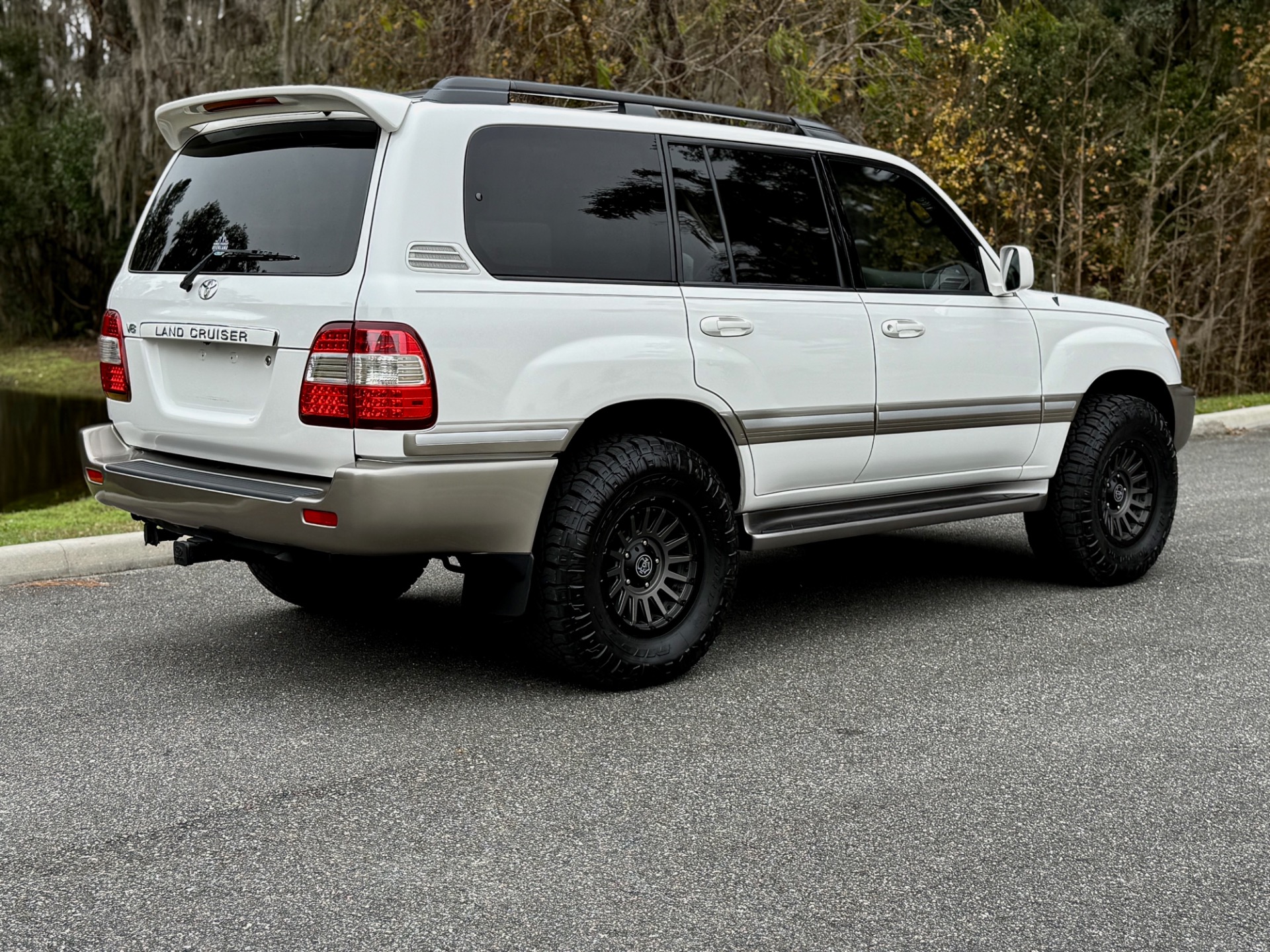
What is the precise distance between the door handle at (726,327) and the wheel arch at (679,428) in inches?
10.5

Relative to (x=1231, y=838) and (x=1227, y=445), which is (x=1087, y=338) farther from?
(x=1227, y=445)

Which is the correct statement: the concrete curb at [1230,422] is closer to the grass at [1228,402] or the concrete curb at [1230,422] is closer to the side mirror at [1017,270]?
the grass at [1228,402]

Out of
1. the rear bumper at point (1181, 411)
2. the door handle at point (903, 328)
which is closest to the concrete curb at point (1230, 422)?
the rear bumper at point (1181, 411)

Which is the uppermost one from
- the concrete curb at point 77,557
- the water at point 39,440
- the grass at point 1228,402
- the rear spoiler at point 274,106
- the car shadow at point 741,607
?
the rear spoiler at point 274,106

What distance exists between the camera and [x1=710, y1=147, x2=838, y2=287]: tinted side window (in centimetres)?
519

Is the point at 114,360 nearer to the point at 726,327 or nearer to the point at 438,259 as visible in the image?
the point at 438,259

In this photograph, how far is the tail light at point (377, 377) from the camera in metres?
4.17

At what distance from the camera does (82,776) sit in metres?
4.04

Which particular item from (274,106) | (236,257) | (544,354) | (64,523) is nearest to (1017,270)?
(544,354)

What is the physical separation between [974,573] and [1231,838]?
3312mm

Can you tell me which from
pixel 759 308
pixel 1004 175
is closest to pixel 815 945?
pixel 759 308

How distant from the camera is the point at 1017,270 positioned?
19.5ft

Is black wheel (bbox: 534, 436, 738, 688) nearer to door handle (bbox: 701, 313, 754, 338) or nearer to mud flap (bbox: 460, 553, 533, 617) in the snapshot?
mud flap (bbox: 460, 553, 533, 617)

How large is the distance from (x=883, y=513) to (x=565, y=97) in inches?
83.6
